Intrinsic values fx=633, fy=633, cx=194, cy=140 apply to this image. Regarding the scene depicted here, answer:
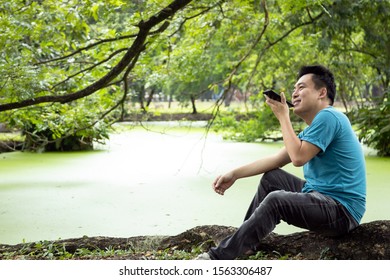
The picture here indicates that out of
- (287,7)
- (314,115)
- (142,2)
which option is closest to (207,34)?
(287,7)

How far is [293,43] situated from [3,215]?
5.05 m

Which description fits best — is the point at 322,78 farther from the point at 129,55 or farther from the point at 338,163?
the point at 129,55

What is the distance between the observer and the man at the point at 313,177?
2.29 meters

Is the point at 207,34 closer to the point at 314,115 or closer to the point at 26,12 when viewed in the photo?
the point at 26,12

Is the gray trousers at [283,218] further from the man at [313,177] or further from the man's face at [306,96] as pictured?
the man's face at [306,96]

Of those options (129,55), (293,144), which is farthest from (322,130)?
(129,55)

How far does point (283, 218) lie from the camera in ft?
7.61

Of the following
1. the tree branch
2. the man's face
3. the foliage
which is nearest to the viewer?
the man's face

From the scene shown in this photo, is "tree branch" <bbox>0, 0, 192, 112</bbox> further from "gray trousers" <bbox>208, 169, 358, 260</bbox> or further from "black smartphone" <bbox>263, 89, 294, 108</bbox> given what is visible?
"gray trousers" <bbox>208, 169, 358, 260</bbox>

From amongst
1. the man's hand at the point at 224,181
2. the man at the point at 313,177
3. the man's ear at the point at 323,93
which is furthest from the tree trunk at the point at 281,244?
the man's ear at the point at 323,93

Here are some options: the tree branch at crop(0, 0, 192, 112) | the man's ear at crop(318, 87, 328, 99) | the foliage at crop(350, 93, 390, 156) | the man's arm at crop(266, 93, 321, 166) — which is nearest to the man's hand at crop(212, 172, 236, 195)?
the man's arm at crop(266, 93, 321, 166)

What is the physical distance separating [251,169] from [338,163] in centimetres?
35

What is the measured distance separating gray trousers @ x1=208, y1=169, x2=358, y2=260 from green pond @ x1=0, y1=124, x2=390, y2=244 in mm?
1164

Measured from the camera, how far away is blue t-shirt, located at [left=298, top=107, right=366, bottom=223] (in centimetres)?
234
